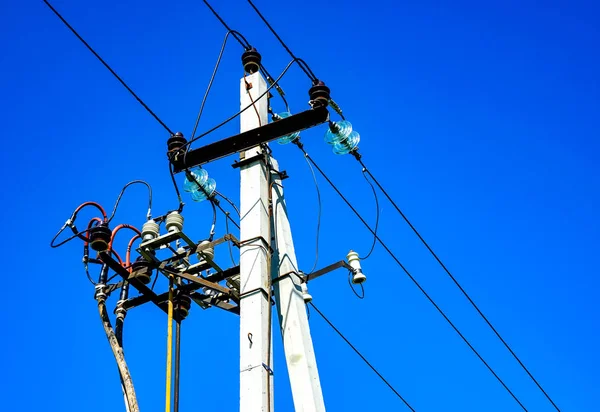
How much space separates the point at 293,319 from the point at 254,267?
701mm

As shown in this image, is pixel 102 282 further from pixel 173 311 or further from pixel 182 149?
pixel 182 149

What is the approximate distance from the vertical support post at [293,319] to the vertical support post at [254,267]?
16.6 inches

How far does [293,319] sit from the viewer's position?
297 inches

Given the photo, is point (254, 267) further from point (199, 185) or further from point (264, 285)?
point (199, 185)

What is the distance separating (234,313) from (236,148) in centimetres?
166

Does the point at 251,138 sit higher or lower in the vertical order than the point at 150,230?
higher

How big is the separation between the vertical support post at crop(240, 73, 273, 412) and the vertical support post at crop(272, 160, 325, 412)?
42 cm

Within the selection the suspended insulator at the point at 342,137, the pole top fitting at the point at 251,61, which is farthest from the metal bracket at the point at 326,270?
the pole top fitting at the point at 251,61

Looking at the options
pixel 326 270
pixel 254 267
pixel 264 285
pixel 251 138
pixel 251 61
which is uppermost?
pixel 251 61

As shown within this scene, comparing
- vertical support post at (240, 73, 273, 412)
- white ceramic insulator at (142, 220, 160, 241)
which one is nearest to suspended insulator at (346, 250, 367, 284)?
vertical support post at (240, 73, 273, 412)

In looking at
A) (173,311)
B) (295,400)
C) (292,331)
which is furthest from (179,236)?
(295,400)

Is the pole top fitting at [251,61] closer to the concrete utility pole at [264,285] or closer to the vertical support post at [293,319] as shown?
the concrete utility pole at [264,285]

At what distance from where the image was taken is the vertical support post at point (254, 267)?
6391 mm

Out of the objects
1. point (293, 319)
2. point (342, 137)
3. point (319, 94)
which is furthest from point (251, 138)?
point (293, 319)
